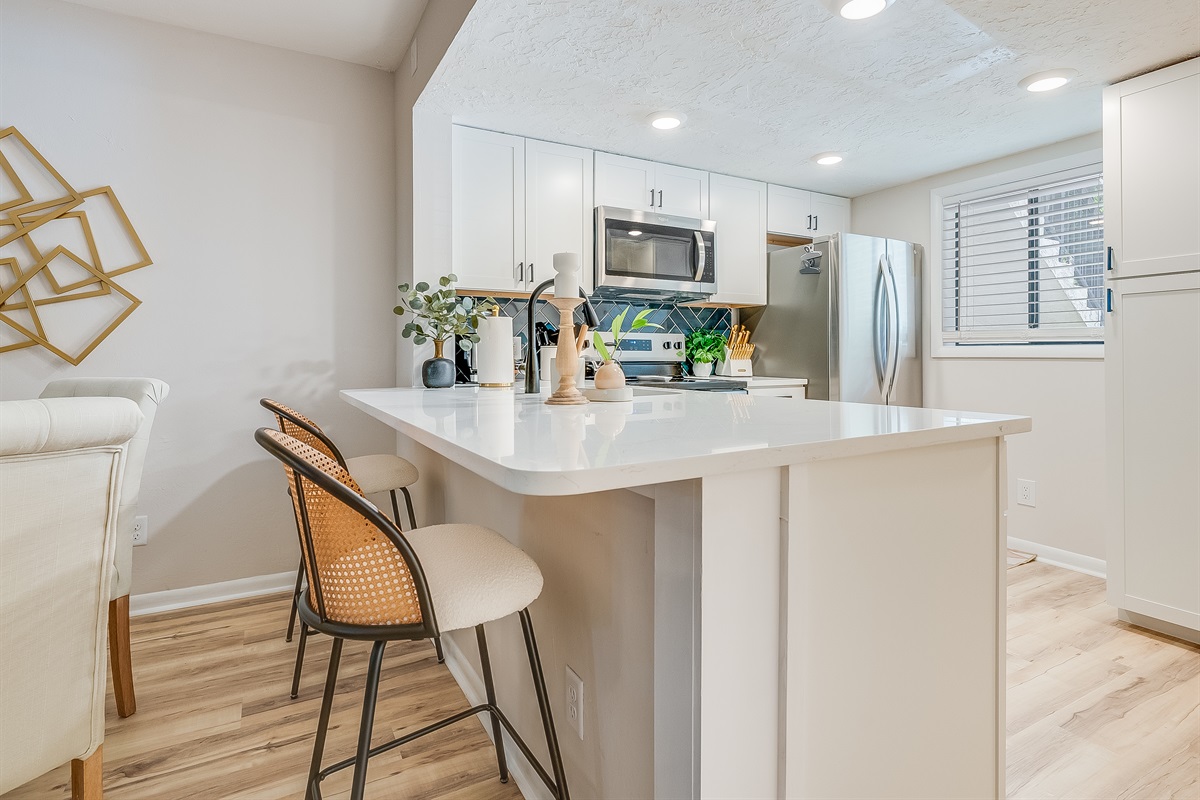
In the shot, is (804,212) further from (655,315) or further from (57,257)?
(57,257)

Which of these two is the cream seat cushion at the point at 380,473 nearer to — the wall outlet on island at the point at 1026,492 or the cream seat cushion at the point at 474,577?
the cream seat cushion at the point at 474,577

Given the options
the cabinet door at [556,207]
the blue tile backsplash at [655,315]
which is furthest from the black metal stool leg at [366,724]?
the blue tile backsplash at [655,315]

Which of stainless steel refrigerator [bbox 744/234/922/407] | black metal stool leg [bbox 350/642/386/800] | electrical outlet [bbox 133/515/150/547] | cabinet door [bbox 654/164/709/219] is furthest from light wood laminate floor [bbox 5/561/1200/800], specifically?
cabinet door [bbox 654/164/709/219]

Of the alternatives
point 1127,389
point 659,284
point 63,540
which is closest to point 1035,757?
point 1127,389

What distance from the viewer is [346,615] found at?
3.15 ft

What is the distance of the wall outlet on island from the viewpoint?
3318 mm

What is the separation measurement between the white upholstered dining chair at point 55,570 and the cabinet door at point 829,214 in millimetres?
3963

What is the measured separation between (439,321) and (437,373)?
22cm

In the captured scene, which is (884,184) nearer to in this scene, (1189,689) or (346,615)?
(1189,689)

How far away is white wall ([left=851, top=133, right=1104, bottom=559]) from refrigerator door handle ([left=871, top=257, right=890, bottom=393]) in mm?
425

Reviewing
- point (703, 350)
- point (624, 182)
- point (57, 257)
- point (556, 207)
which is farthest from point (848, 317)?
point (57, 257)

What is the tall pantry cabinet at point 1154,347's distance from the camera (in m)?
2.21

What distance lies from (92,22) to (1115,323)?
4.13m

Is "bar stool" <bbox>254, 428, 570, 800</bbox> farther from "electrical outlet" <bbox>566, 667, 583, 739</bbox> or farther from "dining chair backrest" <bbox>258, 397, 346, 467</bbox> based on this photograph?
"dining chair backrest" <bbox>258, 397, 346, 467</bbox>
